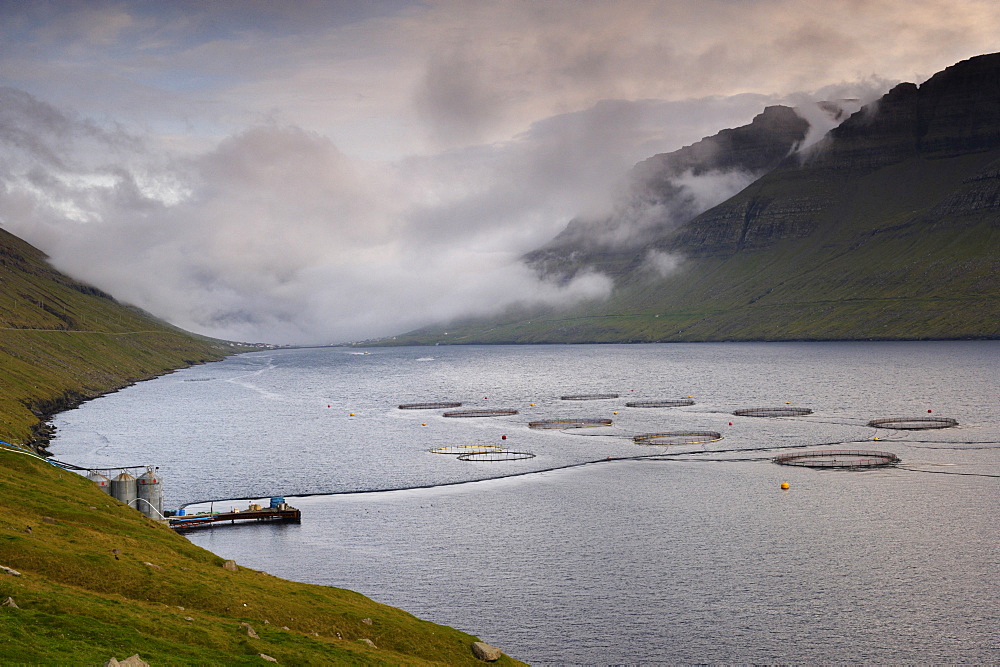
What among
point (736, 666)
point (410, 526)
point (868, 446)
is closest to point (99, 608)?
point (736, 666)

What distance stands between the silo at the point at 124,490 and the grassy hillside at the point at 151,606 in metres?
27.0

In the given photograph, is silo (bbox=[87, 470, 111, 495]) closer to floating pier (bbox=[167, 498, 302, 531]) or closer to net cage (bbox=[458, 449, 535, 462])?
floating pier (bbox=[167, 498, 302, 531])

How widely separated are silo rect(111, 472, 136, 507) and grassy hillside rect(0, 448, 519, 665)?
2696cm

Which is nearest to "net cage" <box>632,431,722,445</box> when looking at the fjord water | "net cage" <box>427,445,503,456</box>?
the fjord water

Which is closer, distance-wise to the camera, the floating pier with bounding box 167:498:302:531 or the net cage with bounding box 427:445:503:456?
the floating pier with bounding box 167:498:302:531

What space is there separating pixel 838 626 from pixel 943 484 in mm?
69630

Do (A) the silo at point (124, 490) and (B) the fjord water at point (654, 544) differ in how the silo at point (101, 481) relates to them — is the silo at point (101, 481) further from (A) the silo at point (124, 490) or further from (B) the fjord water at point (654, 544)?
(B) the fjord water at point (654, 544)

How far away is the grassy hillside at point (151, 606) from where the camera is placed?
39.2 metres

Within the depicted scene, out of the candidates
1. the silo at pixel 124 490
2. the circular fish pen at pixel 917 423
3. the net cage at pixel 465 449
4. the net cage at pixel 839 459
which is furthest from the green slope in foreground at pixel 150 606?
the circular fish pen at pixel 917 423

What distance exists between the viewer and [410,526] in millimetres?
117750

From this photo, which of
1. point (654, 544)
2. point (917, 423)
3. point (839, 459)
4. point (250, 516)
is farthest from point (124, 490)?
point (917, 423)

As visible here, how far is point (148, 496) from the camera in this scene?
359 feet

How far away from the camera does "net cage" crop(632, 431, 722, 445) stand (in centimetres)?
18550

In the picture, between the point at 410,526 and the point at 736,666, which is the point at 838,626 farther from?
the point at 410,526
